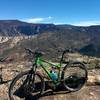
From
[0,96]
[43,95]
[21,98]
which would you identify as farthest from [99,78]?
[0,96]

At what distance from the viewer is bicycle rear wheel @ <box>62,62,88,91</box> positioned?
11.5 m

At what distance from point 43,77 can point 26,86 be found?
0.78 m

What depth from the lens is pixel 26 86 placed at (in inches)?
413

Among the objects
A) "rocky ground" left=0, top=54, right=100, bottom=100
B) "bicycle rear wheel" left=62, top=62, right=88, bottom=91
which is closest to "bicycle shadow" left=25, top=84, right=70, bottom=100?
"rocky ground" left=0, top=54, right=100, bottom=100

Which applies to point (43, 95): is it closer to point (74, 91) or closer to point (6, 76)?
point (74, 91)

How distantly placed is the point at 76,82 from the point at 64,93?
3.01ft

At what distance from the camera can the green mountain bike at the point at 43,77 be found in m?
10.2

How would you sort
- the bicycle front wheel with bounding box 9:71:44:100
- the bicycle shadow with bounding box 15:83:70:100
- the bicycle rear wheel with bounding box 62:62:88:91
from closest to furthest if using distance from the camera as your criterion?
the bicycle front wheel with bounding box 9:71:44:100 < the bicycle shadow with bounding box 15:83:70:100 < the bicycle rear wheel with bounding box 62:62:88:91

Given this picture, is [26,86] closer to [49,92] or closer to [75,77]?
[49,92]

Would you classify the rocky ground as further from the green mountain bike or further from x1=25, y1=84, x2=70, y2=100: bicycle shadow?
the green mountain bike

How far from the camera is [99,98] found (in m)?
11.1

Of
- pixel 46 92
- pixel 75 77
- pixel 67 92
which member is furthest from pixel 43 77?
pixel 75 77

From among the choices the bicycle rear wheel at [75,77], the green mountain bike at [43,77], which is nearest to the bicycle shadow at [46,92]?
the green mountain bike at [43,77]

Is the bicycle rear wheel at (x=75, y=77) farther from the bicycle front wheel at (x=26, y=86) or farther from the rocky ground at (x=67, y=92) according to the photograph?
the bicycle front wheel at (x=26, y=86)
